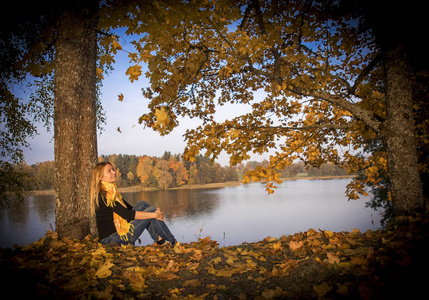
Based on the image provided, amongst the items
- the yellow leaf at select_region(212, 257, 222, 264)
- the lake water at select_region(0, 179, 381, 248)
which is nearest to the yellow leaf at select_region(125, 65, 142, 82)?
the yellow leaf at select_region(212, 257, 222, 264)

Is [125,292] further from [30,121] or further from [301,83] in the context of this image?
[30,121]

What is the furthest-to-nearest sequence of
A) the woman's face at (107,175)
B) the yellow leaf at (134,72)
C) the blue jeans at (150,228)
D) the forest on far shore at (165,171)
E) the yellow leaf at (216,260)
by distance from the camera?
1. the forest on far shore at (165,171)
2. the yellow leaf at (134,72)
3. the blue jeans at (150,228)
4. the woman's face at (107,175)
5. the yellow leaf at (216,260)

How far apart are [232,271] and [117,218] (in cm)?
207

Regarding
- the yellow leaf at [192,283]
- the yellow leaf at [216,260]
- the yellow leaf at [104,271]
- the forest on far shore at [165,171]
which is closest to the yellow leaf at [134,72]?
the yellow leaf at [104,271]

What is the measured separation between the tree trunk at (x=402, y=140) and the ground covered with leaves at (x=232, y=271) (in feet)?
1.13

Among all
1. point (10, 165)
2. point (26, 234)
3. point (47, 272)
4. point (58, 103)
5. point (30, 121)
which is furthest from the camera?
point (26, 234)

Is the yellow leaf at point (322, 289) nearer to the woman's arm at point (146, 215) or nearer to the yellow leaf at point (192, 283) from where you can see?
the yellow leaf at point (192, 283)

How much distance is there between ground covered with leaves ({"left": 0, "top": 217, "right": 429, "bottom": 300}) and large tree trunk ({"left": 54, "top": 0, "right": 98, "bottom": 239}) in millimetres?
492

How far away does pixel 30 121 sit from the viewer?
711 centimetres

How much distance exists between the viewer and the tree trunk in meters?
3.12

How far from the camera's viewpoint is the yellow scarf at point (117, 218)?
3383mm

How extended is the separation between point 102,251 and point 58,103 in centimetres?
225

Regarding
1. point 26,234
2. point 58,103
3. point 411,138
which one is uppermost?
point 58,103

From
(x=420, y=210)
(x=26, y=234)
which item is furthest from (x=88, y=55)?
(x=26, y=234)
